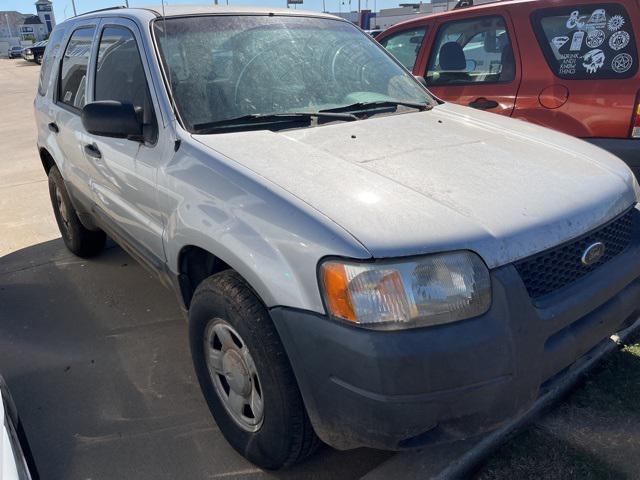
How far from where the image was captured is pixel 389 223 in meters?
1.83

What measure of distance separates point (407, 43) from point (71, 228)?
3.65 metres

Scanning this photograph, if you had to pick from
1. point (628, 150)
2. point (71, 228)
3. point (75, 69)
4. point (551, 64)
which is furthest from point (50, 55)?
point (628, 150)

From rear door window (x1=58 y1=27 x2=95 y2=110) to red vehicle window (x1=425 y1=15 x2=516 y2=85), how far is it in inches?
122

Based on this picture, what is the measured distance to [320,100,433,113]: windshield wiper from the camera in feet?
9.59

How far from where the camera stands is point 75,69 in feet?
12.8

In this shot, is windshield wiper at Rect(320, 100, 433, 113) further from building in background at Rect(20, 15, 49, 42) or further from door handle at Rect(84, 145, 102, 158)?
building in background at Rect(20, 15, 49, 42)

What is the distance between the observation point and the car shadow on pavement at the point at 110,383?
248 centimetres

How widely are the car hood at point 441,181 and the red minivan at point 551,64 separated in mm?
1591

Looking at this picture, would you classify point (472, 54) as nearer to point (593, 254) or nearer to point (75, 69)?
point (75, 69)

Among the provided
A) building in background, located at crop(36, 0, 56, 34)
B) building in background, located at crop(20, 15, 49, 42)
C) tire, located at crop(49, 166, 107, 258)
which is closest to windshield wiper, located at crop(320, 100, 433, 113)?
tire, located at crop(49, 166, 107, 258)

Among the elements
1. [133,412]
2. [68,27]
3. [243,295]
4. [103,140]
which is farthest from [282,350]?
[68,27]

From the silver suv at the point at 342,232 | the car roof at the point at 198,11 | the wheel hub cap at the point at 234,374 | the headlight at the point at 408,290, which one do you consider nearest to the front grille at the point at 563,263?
the silver suv at the point at 342,232

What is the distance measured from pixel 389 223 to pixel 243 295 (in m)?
0.65

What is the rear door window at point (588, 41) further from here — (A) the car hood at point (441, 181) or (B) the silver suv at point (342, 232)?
(A) the car hood at point (441, 181)
